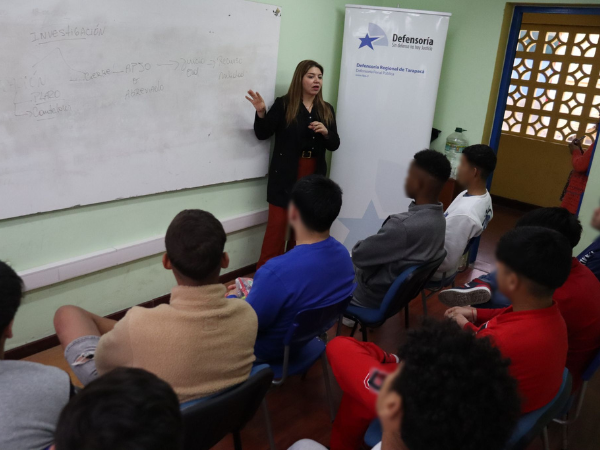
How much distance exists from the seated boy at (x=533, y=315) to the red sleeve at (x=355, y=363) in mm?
316

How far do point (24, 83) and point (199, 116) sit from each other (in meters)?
1.06

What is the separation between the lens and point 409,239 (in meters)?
2.40

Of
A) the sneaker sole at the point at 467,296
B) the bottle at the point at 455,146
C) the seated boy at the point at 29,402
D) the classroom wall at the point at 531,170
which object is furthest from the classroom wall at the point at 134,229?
the classroom wall at the point at 531,170

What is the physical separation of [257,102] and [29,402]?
2671mm

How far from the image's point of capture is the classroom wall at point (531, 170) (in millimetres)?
5703

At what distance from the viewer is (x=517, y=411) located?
90 cm

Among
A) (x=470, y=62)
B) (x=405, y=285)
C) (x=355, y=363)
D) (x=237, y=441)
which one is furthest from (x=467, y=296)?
(x=470, y=62)

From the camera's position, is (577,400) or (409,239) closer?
(577,400)

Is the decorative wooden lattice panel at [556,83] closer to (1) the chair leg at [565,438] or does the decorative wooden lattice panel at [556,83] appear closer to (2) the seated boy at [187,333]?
(1) the chair leg at [565,438]

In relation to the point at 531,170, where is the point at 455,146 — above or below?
above

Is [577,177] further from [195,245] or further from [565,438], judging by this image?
[195,245]

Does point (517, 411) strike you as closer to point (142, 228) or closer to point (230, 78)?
point (142, 228)

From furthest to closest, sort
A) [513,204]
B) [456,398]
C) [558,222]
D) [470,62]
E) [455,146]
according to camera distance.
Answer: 1. [513,204]
2. [455,146]
3. [470,62]
4. [558,222]
5. [456,398]

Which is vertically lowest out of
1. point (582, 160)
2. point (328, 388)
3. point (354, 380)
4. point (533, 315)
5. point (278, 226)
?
point (328, 388)
